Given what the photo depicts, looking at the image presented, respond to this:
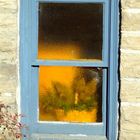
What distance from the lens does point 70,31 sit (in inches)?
179

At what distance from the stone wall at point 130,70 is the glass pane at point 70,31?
26cm

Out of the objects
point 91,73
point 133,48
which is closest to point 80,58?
point 91,73

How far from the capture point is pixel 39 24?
455 centimetres

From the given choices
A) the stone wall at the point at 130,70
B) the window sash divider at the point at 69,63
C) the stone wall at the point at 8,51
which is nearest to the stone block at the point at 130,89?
the stone wall at the point at 130,70

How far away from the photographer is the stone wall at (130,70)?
170 inches

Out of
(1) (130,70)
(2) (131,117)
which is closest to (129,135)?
(2) (131,117)

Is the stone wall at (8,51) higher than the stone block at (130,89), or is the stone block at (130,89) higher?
the stone wall at (8,51)

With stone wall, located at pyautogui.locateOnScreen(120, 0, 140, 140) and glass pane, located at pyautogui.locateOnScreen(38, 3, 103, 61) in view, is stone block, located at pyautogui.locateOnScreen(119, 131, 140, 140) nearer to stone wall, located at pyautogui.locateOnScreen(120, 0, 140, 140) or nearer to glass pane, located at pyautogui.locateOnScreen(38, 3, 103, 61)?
stone wall, located at pyautogui.locateOnScreen(120, 0, 140, 140)

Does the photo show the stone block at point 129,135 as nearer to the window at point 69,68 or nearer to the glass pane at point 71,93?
the window at point 69,68

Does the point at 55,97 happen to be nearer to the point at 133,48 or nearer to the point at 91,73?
the point at 91,73

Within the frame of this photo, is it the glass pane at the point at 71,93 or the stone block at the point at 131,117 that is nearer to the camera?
the stone block at the point at 131,117

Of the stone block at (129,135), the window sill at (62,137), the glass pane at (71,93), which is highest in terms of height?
the glass pane at (71,93)

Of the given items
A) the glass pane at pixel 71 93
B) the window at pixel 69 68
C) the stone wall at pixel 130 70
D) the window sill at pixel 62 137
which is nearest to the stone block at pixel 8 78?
the window at pixel 69 68

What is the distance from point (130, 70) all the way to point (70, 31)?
1.89 feet
